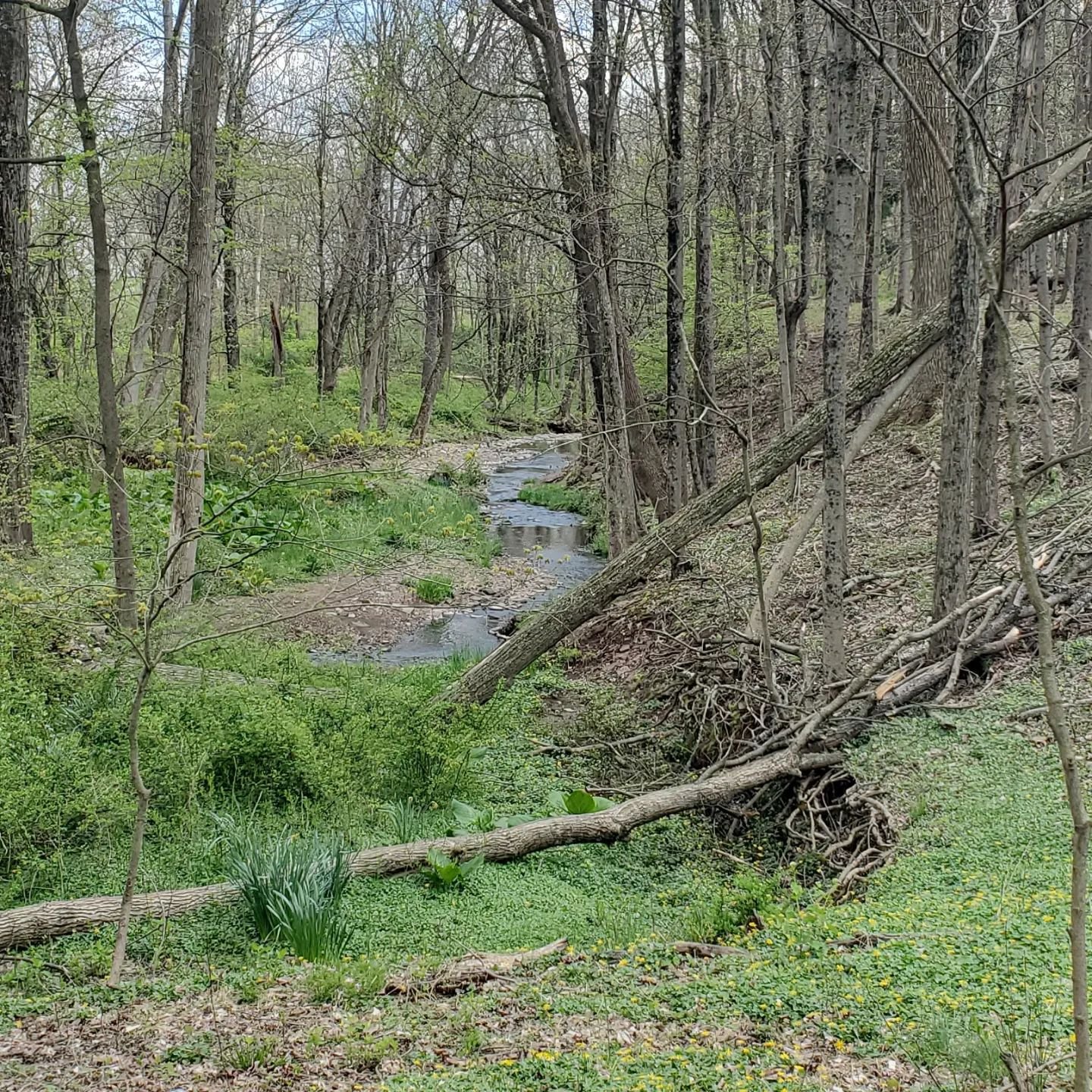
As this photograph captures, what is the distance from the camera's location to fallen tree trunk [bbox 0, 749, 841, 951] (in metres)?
4.22

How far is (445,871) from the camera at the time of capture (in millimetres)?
4977

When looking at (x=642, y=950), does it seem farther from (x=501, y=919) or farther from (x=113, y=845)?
(x=113, y=845)

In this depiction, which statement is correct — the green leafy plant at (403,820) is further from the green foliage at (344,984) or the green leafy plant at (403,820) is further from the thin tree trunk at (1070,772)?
the thin tree trunk at (1070,772)

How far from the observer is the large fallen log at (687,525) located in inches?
320

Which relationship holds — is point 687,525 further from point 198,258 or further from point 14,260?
point 14,260

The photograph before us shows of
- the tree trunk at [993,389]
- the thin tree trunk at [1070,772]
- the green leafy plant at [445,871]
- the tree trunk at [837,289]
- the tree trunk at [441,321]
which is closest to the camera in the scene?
the thin tree trunk at [1070,772]

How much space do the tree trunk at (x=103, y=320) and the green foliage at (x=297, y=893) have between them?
3.18m

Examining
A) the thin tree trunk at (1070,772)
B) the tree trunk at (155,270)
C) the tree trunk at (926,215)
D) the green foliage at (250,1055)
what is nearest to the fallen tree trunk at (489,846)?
the green foliage at (250,1055)

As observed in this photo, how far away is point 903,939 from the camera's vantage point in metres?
3.44

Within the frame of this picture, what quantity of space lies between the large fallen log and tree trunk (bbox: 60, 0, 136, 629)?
3.02m

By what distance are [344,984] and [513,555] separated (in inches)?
453

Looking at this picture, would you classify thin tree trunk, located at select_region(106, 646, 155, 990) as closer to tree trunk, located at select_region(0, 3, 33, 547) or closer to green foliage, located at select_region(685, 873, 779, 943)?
green foliage, located at select_region(685, 873, 779, 943)

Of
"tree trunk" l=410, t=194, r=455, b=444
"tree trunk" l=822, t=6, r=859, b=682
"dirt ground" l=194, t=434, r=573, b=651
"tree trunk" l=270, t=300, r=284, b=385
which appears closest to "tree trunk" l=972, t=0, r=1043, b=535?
"tree trunk" l=822, t=6, r=859, b=682

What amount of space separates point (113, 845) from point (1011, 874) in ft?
15.4
